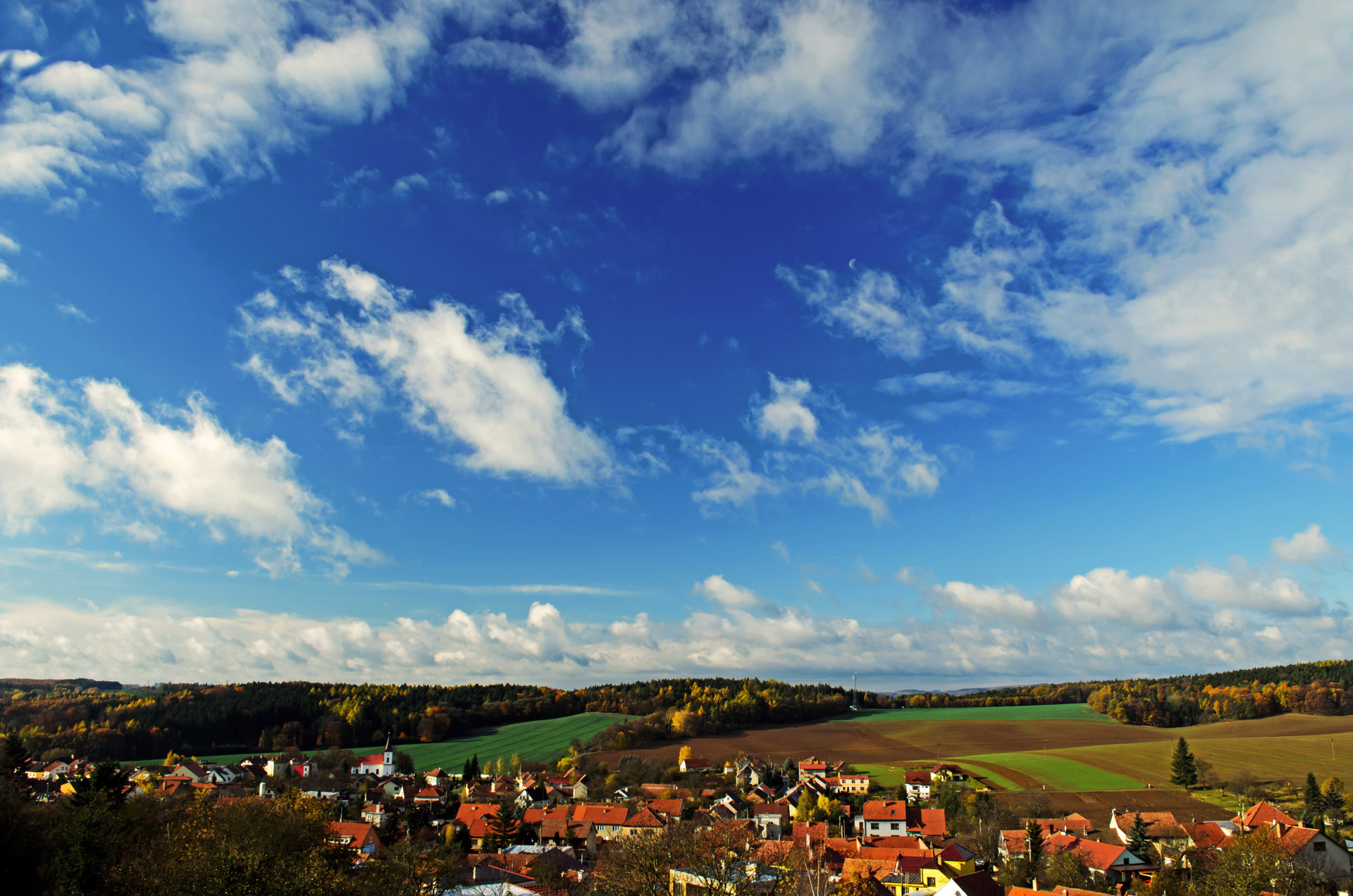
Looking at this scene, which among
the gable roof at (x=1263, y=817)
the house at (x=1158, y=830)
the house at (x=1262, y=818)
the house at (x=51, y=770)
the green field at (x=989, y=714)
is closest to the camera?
the house at (x=1262, y=818)

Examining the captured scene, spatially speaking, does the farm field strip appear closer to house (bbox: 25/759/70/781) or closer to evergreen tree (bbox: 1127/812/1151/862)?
evergreen tree (bbox: 1127/812/1151/862)

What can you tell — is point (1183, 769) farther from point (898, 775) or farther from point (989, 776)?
point (898, 775)

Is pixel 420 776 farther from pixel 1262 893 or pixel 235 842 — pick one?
pixel 1262 893

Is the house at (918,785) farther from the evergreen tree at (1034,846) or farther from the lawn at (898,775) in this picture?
the evergreen tree at (1034,846)

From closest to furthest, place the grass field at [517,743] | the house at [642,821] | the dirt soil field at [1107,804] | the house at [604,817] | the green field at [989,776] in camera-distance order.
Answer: the house at [642,821], the house at [604,817], the dirt soil field at [1107,804], the green field at [989,776], the grass field at [517,743]

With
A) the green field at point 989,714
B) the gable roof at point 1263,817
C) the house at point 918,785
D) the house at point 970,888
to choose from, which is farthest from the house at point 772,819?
the green field at point 989,714
